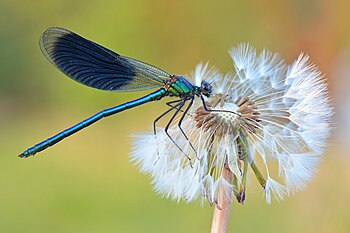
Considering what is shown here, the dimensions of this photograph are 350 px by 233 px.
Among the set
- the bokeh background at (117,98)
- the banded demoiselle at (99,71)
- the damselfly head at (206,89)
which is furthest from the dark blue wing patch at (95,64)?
the bokeh background at (117,98)

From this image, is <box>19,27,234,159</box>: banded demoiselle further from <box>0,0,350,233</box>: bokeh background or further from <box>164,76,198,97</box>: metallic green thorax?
<box>0,0,350,233</box>: bokeh background

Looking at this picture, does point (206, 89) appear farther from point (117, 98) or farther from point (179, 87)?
point (117, 98)

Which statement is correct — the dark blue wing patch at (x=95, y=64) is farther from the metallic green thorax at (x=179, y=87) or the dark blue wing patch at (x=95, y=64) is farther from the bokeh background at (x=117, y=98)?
the bokeh background at (x=117, y=98)

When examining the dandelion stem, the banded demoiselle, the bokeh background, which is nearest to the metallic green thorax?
the banded demoiselle
